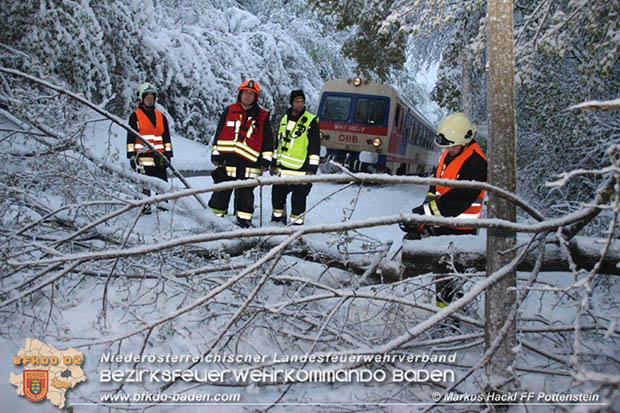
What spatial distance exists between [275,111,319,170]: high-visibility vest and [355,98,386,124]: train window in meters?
7.37

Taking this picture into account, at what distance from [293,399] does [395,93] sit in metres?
11.6

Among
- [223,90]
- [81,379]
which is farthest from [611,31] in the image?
[223,90]

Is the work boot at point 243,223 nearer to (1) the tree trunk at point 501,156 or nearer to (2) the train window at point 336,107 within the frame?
(1) the tree trunk at point 501,156

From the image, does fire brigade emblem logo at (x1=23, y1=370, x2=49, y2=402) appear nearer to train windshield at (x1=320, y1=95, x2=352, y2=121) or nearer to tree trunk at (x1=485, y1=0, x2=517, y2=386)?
tree trunk at (x1=485, y1=0, x2=517, y2=386)

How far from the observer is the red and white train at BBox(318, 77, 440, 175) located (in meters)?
12.8

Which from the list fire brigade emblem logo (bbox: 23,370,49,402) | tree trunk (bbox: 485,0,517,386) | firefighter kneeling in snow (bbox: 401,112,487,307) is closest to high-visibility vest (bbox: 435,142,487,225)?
firefighter kneeling in snow (bbox: 401,112,487,307)

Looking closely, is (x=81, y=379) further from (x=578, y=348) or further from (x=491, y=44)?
(x=491, y=44)

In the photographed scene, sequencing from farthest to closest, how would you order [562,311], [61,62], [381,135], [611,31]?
[381,135] < [61,62] < [562,311] < [611,31]

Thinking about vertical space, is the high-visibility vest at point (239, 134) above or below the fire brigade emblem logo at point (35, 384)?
above

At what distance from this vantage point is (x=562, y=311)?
4391 mm

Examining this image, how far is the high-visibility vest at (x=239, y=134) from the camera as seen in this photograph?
17.8 feet

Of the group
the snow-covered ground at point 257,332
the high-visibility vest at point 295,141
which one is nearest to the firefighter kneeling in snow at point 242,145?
the high-visibility vest at point 295,141

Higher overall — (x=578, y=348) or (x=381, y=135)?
(x=381, y=135)

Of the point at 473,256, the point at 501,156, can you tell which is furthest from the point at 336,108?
the point at 501,156
